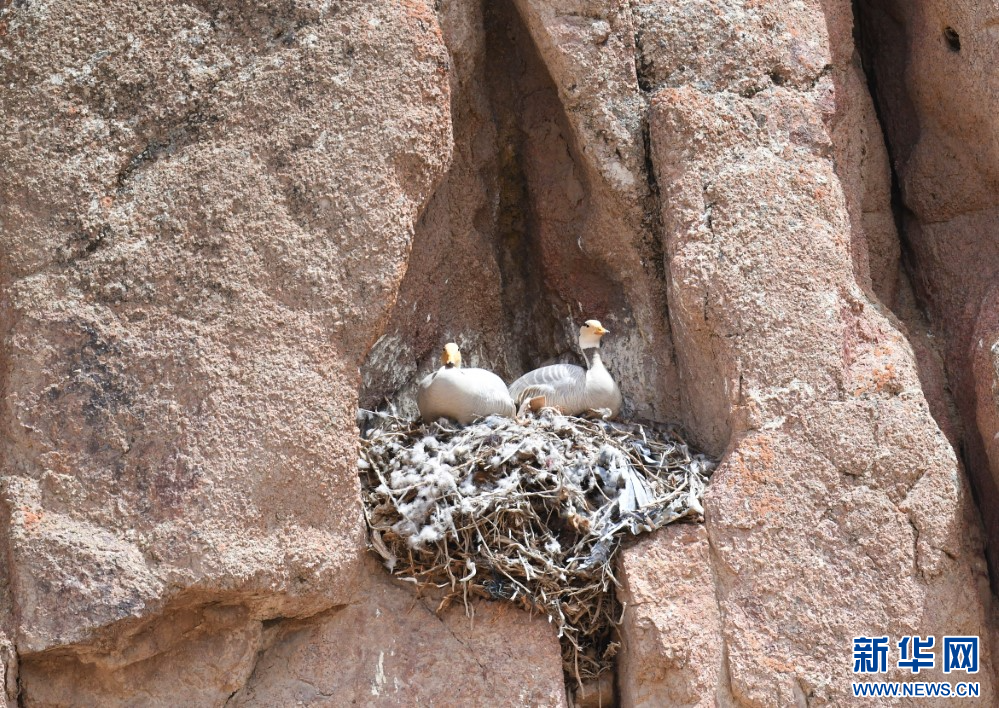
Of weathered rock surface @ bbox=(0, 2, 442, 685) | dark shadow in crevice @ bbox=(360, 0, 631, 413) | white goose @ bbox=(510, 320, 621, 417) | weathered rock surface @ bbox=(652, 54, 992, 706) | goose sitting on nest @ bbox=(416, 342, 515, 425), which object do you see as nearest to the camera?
weathered rock surface @ bbox=(0, 2, 442, 685)

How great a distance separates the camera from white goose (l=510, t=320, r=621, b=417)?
3789mm

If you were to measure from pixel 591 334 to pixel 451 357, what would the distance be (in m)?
0.43

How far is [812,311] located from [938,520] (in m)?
0.62

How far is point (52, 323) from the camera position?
3176 mm

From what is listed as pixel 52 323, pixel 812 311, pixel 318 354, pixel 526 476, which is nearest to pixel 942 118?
pixel 812 311

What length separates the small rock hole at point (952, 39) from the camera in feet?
13.4

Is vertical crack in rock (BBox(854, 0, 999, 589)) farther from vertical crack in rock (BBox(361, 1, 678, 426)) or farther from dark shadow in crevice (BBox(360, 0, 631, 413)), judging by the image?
dark shadow in crevice (BBox(360, 0, 631, 413))

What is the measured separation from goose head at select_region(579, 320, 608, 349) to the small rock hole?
1.35 m

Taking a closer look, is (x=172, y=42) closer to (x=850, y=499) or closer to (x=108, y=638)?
(x=108, y=638)

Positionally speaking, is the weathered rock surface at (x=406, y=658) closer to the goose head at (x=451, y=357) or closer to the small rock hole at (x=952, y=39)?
the goose head at (x=451, y=357)

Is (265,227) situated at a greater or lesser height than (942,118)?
lesser

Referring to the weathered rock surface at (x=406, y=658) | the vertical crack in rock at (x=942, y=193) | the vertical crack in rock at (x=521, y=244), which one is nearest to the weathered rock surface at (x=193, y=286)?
the weathered rock surface at (x=406, y=658)

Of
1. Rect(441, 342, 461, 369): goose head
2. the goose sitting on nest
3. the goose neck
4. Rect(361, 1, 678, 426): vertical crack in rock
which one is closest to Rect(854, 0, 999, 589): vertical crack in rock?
Rect(361, 1, 678, 426): vertical crack in rock

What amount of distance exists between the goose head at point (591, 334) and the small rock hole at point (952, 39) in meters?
1.35
